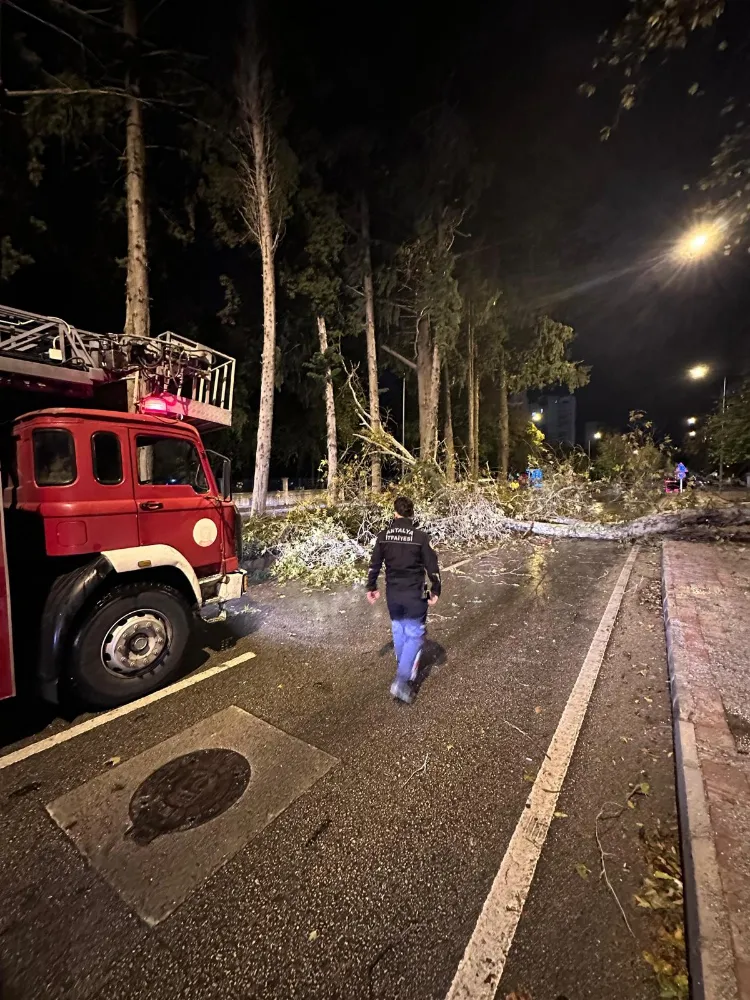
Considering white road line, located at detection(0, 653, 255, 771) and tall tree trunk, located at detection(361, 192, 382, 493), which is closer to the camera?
white road line, located at detection(0, 653, 255, 771)

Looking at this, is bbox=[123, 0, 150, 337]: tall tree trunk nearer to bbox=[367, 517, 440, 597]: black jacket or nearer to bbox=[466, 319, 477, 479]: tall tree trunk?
bbox=[367, 517, 440, 597]: black jacket

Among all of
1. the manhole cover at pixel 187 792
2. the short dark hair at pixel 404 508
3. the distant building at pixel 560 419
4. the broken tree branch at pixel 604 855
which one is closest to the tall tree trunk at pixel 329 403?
the short dark hair at pixel 404 508

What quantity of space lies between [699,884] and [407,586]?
2311 millimetres

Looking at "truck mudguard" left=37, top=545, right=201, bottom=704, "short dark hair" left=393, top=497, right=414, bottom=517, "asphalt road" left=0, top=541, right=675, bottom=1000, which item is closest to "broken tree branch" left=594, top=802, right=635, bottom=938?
"asphalt road" left=0, top=541, right=675, bottom=1000

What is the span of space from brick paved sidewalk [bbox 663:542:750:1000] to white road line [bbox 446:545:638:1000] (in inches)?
25.8

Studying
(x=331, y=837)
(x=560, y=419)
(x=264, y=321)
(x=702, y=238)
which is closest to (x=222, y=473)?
(x=331, y=837)

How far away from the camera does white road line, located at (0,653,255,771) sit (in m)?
3.08

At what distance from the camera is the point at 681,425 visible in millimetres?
48875

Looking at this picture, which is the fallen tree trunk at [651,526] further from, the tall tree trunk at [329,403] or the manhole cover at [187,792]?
the manhole cover at [187,792]

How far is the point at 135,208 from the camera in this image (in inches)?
336

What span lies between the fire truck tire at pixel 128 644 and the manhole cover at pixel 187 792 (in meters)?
1.15

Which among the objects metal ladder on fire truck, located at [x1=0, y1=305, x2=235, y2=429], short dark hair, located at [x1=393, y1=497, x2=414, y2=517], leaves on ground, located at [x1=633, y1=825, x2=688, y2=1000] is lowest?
leaves on ground, located at [x1=633, y1=825, x2=688, y2=1000]

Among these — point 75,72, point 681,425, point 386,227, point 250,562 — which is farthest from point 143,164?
point 681,425

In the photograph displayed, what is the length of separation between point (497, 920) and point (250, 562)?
294 inches
